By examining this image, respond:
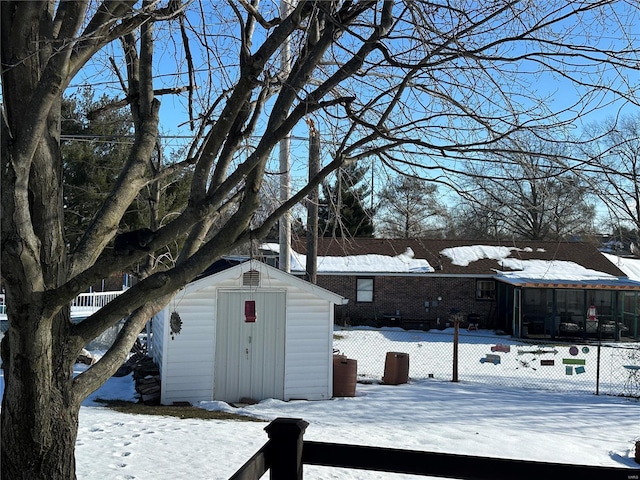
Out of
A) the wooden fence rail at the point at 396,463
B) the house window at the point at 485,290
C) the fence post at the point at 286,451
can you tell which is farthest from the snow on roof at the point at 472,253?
the fence post at the point at 286,451

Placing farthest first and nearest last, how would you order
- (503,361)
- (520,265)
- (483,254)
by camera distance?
(483,254) → (520,265) → (503,361)

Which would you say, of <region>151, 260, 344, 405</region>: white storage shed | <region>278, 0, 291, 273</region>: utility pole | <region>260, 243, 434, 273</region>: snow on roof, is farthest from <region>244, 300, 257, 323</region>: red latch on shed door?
<region>260, 243, 434, 273</region>: snow on roof

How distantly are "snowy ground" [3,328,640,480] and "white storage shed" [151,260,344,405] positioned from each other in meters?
0.65

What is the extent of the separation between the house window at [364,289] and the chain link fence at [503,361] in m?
2.54

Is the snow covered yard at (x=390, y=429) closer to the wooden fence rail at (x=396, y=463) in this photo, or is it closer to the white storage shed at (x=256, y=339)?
the white storage shed at (x=256, y=339)

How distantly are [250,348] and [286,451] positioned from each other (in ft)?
36.3

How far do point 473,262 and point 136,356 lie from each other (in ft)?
60.1

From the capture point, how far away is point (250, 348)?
46.9 feet

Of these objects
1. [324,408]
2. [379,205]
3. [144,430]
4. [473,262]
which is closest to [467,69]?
[379,205]

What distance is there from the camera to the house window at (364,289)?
2986 centimetres

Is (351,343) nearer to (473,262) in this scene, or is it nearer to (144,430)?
(473,262)

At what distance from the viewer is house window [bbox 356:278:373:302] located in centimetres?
2986

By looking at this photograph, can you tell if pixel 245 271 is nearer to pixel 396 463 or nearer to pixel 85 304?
pixel 396 463

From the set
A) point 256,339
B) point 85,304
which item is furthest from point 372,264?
point 256,339
